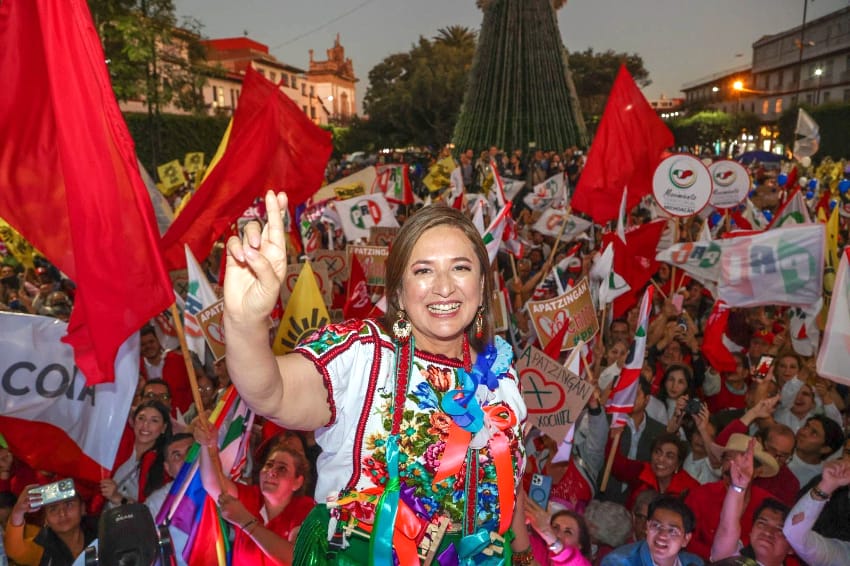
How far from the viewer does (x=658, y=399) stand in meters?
5.76

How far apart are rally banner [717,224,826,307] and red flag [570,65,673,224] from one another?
221 centimetres

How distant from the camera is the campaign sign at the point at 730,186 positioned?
10.4 m

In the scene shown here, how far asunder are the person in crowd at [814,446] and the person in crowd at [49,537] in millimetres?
4391

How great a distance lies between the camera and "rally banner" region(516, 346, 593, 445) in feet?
15.0

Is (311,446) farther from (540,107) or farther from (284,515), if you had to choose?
(540,107)

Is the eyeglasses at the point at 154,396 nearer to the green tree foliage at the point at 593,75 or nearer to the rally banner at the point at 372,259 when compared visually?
the rally banner at the point at 372,259

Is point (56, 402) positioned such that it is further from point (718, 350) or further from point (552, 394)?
point (718, 350)

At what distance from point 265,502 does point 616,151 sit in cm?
619

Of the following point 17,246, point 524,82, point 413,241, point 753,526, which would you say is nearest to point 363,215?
point 17,246

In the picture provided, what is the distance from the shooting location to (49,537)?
371 centimetres

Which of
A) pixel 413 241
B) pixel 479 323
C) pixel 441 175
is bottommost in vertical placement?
pixel 479 323

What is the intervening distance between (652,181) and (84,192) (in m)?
6.84

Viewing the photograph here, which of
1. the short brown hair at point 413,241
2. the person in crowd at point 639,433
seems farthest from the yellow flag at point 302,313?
the short brown hair at point 413,241

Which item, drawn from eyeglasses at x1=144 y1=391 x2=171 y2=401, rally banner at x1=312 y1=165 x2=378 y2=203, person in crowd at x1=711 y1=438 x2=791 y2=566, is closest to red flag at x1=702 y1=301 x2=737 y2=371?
person in crowd at x1=711 y1=438 x2=791 y2=566
